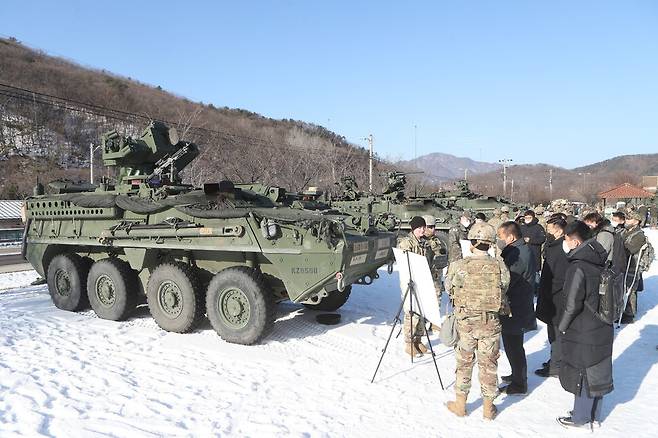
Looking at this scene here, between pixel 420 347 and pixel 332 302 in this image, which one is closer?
pixel 420 347

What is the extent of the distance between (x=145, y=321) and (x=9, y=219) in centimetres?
1834

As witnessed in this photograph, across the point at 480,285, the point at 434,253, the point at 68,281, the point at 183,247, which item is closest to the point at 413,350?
the point at 434,253

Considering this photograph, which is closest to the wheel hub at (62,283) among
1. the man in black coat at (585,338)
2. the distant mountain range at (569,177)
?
the man in black coat at (585,338)

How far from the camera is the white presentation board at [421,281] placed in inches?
214

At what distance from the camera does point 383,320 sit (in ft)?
26.7

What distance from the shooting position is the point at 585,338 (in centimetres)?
441

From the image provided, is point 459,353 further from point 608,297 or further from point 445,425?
point 608,297

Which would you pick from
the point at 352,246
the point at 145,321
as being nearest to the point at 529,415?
the point at 352,246

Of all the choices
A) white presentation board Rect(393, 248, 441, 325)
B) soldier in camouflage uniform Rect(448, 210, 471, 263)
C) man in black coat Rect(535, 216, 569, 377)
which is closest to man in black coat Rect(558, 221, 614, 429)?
man in black coat Rect(535, 216, 569, 377)

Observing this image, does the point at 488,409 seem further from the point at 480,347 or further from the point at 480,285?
the point at 480,285

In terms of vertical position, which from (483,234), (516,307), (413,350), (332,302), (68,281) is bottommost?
(413,350)

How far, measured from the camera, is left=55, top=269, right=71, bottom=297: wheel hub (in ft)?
27.7

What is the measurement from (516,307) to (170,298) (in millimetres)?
4533

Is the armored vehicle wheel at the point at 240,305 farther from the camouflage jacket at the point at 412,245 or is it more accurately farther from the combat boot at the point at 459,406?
the combat boot at the point at 459,406
